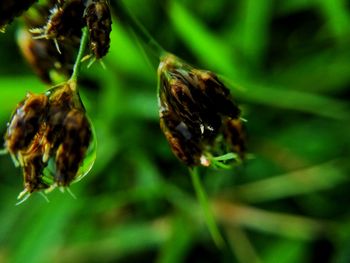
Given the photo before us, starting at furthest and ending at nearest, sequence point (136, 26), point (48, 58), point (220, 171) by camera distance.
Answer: point (220, 171)
point (48, 58)
point (136, 26)

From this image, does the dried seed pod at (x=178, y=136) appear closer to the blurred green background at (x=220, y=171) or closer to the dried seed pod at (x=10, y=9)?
the dried seed pod at (x=10, y=9)

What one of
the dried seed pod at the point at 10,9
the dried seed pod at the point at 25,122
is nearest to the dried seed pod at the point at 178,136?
the dried seed pod at the point at 25,122

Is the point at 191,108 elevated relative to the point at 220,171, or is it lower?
elevated

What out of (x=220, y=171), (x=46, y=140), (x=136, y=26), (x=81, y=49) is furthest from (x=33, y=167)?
(x=220, y=171)

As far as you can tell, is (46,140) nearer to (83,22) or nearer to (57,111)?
(57,111)

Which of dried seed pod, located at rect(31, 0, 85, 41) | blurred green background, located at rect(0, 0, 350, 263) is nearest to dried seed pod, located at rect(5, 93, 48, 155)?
dried seed pod, located at rect(31, 0, 85, 41)

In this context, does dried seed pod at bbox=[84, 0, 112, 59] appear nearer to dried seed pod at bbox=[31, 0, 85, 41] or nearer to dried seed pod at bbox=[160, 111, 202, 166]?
dried seed pod at bbox=[31, 0, 85, 41]
